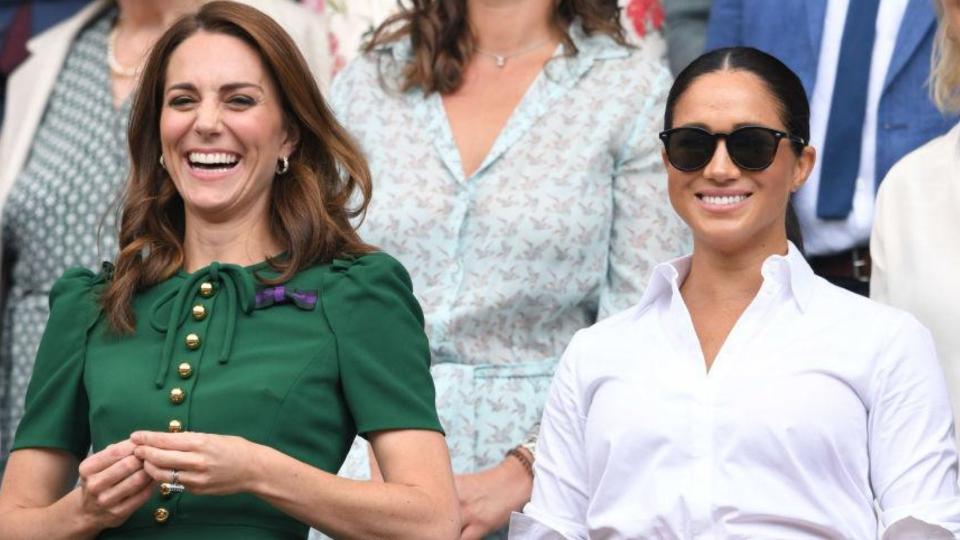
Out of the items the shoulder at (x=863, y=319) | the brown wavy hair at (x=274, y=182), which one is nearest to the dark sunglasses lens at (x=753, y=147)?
the shoulder at (x=863, y=319)

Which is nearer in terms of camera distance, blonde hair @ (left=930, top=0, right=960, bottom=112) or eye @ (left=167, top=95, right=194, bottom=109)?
eye @ (left=167, top=95, right=194, bottom=109)

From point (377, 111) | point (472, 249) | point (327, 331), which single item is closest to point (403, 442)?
point (327, 331)

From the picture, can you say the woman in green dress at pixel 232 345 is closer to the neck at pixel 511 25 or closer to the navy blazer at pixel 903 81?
the neck at pixel 511 25

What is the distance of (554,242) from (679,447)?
119 centimetres

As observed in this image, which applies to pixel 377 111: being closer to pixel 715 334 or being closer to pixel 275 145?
pixel 275 145

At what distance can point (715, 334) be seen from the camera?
13.5 feet

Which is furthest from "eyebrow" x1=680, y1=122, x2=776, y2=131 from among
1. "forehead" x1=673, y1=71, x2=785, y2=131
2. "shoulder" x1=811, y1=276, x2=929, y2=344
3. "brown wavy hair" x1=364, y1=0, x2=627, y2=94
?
"brown wavy hair" x1=364, y1=0, x2=627, y2=94

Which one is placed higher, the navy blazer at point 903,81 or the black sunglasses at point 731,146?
the navy blazer at point 903,81

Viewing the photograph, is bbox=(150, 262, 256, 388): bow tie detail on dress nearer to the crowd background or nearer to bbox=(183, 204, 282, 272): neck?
bbox=(183, 204, 282, 272): neck

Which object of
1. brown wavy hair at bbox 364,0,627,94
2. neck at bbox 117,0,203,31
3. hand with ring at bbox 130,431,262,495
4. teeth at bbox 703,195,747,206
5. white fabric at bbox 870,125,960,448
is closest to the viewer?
hand with ring at bbox 130,431,262,495

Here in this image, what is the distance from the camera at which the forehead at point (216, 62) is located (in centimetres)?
421

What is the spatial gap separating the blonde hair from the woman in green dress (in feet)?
4.45

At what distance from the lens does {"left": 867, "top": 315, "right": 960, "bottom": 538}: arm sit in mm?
3775

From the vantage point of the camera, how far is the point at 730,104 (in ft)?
13.6
